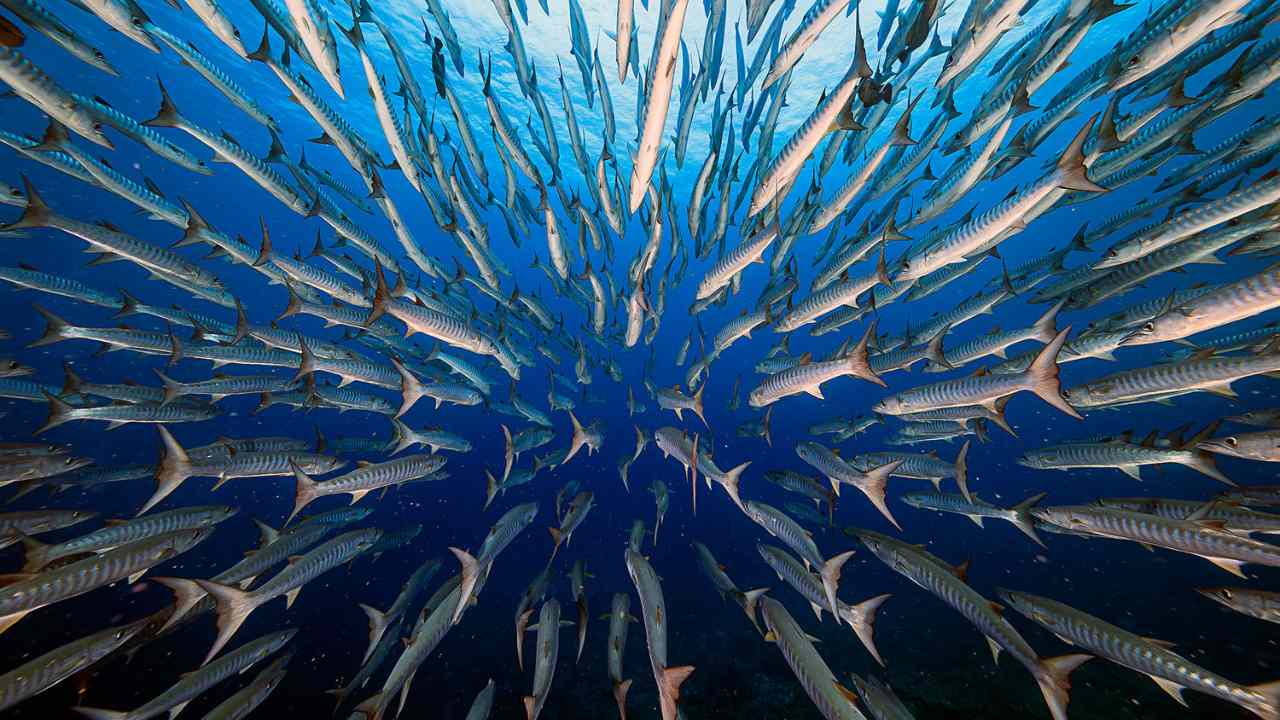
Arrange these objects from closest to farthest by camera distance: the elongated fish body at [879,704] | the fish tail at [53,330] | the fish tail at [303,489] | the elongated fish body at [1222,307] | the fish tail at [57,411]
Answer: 1. the elongated fish body at [1222,307]
2. the elongated fish body at [879,704]
3. the fish tail at [303,489]
4. the fish tail at [57,411]
5. the fish tail at [53,330]

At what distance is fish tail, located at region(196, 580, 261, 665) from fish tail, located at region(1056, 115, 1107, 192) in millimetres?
9018

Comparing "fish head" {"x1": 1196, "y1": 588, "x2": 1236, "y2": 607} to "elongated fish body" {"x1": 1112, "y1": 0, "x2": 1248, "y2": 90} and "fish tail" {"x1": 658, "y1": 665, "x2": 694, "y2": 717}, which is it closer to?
"elongated fish body" {"x1": 1112, "y1": 0, "x2": 1248, "y2": 90}

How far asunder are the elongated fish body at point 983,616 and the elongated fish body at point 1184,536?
1.27m

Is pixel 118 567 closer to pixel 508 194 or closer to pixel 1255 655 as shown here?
pixel 508 194

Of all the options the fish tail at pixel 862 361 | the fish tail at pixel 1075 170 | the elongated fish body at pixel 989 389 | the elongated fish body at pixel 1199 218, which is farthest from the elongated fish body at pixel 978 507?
the fish tail at pixel 1075 170

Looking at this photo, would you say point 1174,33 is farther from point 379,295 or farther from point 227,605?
point 227,605

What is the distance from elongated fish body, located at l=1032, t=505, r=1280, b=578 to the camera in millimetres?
3428

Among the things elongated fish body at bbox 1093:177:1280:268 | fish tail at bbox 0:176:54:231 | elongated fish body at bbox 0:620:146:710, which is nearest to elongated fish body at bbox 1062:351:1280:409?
elongated fish body at bbox 1093:177:1280:268

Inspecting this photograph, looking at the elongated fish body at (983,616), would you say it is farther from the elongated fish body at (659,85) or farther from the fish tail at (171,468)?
the fish tail at (171,468)

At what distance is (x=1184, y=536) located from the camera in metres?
3.60

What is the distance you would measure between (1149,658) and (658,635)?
4.36m

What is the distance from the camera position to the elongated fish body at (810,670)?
12.1ft

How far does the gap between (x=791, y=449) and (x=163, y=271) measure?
17526 millimetres

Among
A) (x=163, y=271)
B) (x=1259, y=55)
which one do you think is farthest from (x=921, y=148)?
(x=163, y=271)
